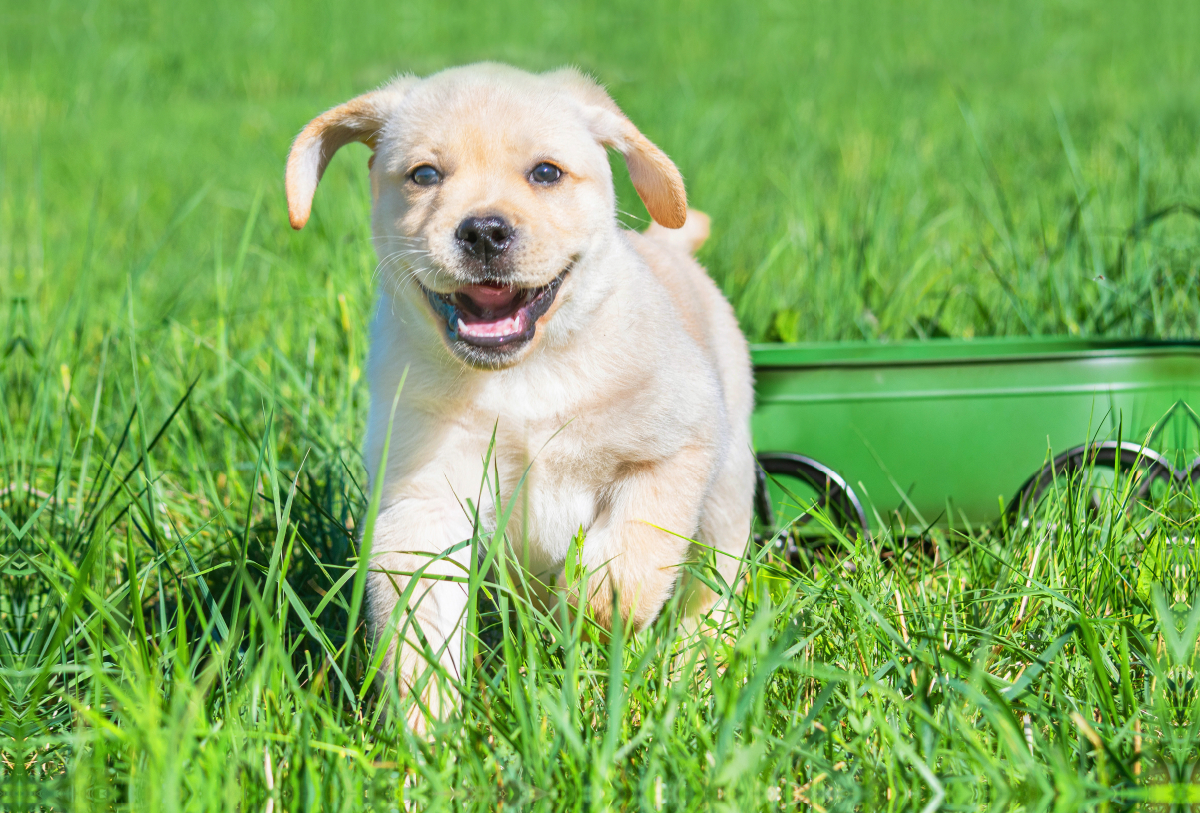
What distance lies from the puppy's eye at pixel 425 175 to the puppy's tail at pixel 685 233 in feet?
3.05

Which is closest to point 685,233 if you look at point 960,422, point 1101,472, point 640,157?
point 640,157

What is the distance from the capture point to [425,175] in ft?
6.17

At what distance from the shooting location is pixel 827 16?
11570 mm

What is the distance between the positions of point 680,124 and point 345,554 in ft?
14.9

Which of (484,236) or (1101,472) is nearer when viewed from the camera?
(484,236)

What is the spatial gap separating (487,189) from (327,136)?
470 mm

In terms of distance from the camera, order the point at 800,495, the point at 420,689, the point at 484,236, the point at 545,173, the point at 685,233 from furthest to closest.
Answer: the point at 685,233
the point at 800,495
the point at 545,173
the point at 484,236
the point at 420,689

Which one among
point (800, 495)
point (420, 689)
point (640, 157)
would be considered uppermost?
point (640, 157)

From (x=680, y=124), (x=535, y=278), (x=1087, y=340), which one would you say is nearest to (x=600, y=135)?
(x=535, y=278)

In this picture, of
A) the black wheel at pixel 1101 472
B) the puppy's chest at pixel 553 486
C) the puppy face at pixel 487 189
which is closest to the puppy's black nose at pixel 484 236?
the puppy face at pixel 487 189

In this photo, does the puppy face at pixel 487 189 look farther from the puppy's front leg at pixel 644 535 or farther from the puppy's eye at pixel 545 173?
the puppy's front leg at pixel 644 535

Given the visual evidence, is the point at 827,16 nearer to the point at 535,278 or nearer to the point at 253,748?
the point at 535,278

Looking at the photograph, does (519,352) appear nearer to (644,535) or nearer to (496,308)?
(496,308)

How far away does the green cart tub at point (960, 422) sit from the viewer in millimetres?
2279
